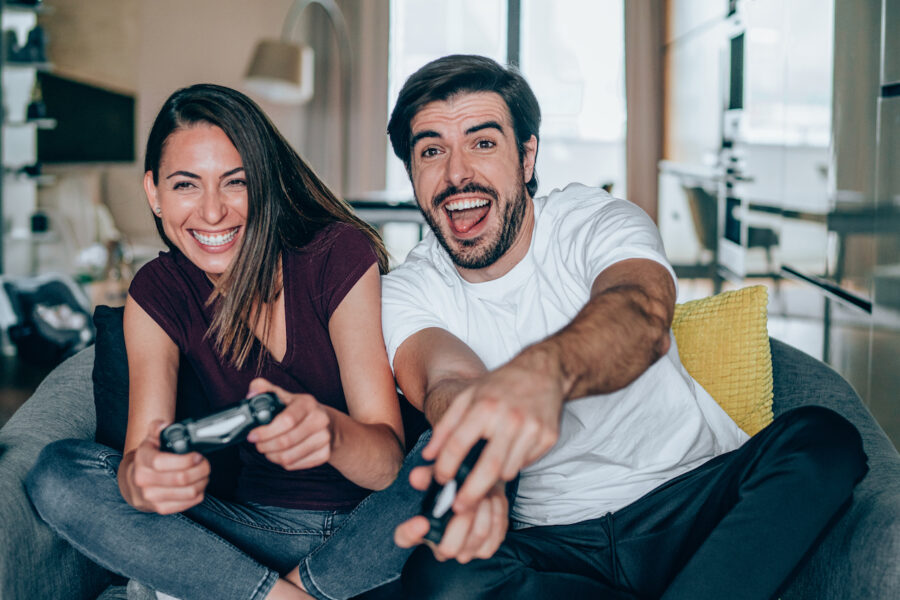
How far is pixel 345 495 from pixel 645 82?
19.7 ft

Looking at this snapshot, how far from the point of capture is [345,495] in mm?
1345

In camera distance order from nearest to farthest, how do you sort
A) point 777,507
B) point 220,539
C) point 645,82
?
1. point 777,507
2. point 220,539
3. point 645,82

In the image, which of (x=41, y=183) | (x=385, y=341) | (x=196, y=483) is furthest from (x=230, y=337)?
(x=41, y=183)

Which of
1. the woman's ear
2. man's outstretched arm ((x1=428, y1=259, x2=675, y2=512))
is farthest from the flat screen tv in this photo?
man's outstretched arm ((x1=428, y1=259, x2=675, y2=512))

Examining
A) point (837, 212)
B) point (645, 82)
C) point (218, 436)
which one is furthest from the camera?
point (645, 82)

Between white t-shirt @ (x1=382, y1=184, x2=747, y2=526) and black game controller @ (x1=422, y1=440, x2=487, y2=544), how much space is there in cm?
50

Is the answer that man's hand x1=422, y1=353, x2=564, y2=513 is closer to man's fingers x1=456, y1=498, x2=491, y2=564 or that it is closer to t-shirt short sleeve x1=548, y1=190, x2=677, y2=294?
man's fingers x1=456, y1=498, x2=491, y2=564

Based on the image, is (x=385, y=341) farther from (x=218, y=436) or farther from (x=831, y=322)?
(x=831, y=322)

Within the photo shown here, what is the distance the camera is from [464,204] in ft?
4.65

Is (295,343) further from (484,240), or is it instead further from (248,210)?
(484,240)

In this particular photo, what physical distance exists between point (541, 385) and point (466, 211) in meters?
0.72

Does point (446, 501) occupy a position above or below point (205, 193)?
below

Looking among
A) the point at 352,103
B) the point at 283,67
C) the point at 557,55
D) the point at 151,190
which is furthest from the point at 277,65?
the point at 151,190

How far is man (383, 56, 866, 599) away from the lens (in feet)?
2.62
